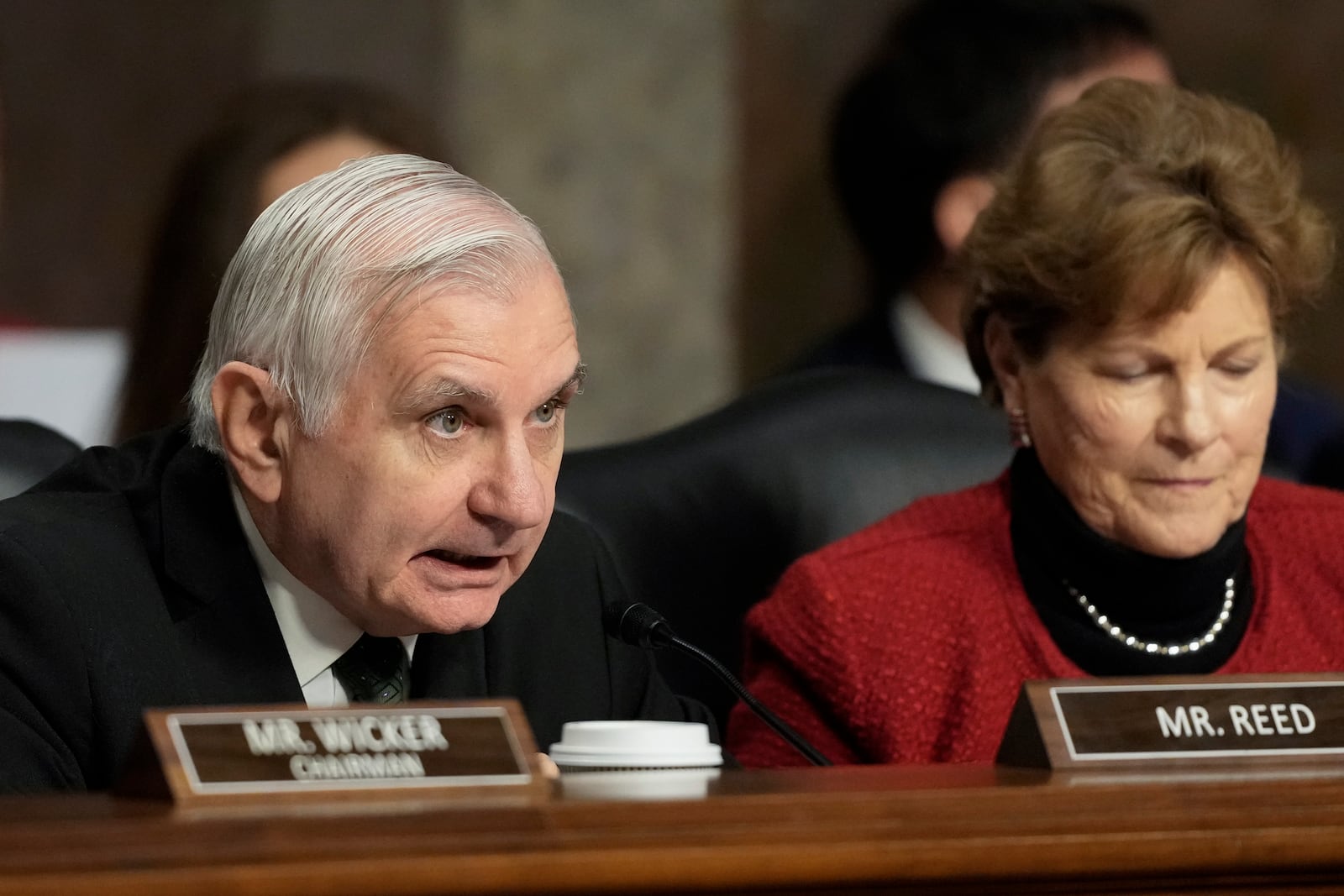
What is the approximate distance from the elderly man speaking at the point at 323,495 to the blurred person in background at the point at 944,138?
151cm

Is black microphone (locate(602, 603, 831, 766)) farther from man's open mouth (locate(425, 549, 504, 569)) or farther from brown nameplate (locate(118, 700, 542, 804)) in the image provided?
brown nameplate (locate(118, 700, 542, 804))

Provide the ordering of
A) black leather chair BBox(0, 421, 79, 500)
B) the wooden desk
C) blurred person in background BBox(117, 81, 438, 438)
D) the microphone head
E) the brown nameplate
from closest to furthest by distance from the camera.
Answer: the wooden desk → the brown nameplate → the microphone head → black leather chair BBox(0, 421, 79, 500) → blurred person in background BBox(117, 81, 438, 438)

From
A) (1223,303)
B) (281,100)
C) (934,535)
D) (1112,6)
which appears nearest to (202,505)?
(934,535)

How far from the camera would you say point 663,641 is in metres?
1.46

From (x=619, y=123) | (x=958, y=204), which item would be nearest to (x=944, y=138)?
(x=958, y=204)

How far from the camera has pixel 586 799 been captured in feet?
3.34

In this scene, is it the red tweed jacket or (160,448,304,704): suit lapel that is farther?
the red tweed jacket

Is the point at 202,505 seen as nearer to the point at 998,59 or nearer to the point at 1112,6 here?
the point at 998,59

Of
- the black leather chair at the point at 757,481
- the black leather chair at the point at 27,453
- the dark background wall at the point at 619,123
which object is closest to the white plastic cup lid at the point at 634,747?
the black leather chair at the point at 757,481

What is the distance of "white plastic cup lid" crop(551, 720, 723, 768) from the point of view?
1230 millimetres

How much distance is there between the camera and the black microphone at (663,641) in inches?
56.7

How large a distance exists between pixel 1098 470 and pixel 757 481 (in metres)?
0.45

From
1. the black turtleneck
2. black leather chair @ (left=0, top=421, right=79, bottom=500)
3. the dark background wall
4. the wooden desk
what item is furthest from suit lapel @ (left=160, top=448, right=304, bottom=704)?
the dark background wall

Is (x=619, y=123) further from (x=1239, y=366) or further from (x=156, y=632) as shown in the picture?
(x=156, y=632)
